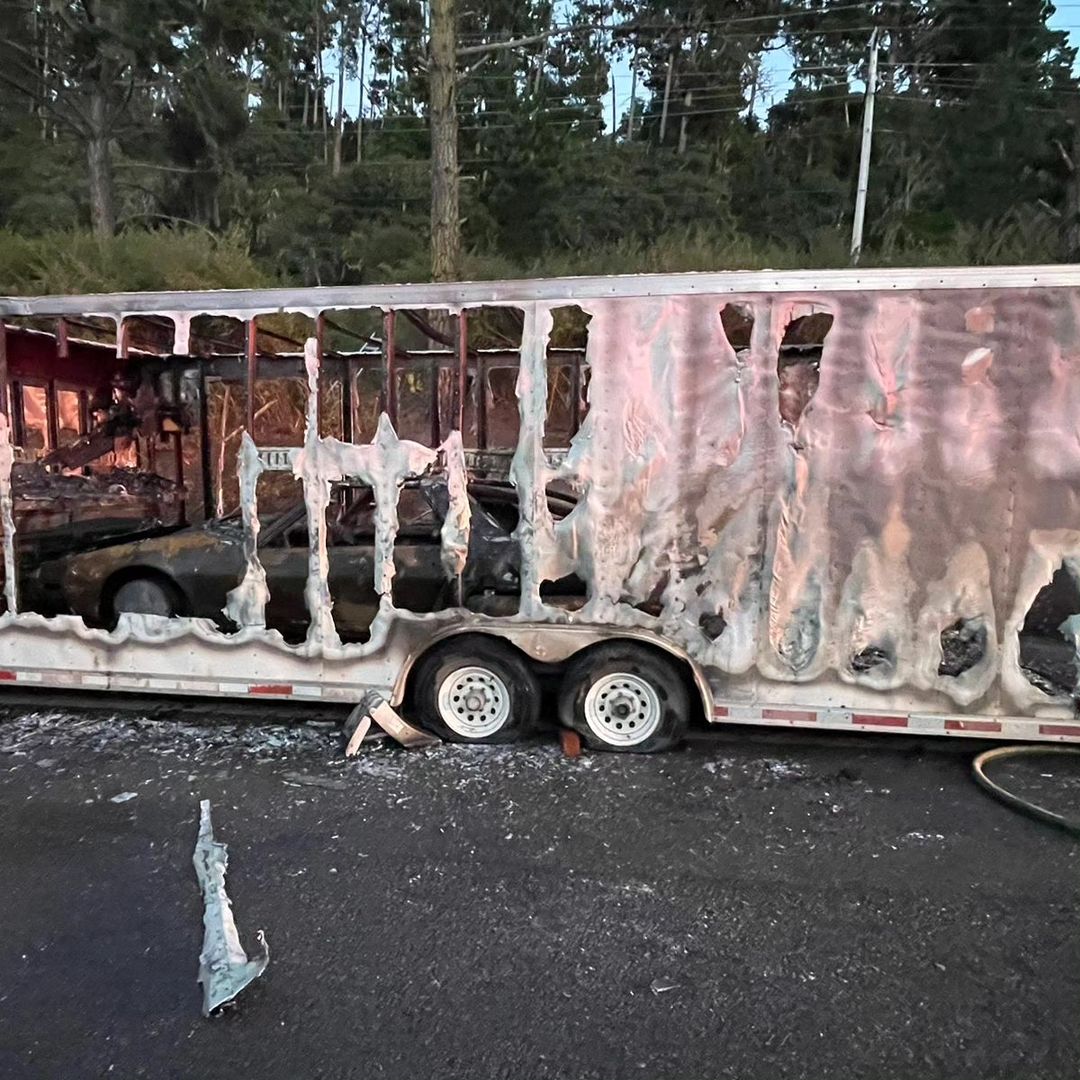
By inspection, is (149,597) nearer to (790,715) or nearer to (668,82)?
(790,715)

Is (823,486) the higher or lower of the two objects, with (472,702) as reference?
higher

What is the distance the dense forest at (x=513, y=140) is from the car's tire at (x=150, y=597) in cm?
705

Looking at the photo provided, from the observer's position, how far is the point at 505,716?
17.1 feet

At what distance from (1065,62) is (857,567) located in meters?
29.7

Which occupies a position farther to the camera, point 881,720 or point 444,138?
point 444,138

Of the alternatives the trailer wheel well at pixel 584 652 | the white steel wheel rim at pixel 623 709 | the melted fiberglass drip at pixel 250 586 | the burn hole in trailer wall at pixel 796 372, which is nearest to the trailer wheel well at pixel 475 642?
the trailer wheel well at pixel 584 652

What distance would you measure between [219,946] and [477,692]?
2.25m

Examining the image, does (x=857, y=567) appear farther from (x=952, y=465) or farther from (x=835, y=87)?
(x=835, y=87)

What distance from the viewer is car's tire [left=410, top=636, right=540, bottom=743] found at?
17.0ft

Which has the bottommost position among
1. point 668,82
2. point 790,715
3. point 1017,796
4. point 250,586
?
point 1017,796

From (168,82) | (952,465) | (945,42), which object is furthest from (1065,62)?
(952,465)

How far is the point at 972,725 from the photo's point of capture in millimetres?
4633

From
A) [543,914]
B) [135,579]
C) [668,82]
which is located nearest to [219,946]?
[543,914]

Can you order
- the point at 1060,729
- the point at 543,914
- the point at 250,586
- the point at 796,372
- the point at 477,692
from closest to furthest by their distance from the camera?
the point at 543,914
the point at 1060,729
the point at 477,692
the point at 250,586
the point at 796,372
